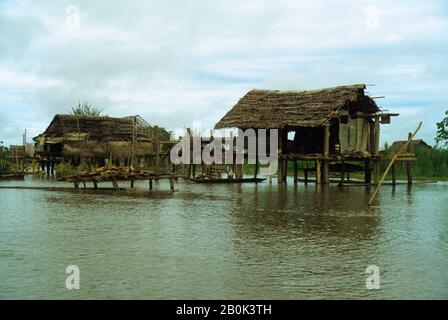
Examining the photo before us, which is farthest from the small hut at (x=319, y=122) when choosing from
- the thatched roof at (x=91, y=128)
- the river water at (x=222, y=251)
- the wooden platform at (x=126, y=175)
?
the river water at (x=222, y=251)

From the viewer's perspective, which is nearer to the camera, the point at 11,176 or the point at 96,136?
the point at 11,176

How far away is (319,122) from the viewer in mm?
24469

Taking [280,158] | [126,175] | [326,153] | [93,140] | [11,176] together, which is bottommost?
[11,176]

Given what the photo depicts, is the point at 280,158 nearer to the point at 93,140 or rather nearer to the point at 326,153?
the point at 326,153

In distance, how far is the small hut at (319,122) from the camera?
2511 cm

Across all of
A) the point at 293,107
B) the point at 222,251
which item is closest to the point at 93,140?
the point at 293,107

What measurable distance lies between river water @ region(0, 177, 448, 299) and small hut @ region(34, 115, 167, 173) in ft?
62.1

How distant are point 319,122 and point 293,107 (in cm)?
236

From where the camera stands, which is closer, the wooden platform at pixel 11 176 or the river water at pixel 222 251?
the river water at pixel 222 251

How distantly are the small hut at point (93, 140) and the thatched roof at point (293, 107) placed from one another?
22.8 feet

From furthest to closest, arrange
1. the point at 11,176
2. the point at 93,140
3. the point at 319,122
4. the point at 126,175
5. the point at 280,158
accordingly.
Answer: the point at 93,140
the point at 11,176
the point at 280,158
the point at 319,122
the point at 126,175

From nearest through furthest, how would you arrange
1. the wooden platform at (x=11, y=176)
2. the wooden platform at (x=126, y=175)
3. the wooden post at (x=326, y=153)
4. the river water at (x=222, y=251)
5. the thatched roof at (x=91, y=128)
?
1. the river water at (x=222, y=251)
2. the wooden platform at (x=126, y=175)
3. the wooden post at (x=326, y=153)
4. the wooden platform at (x=11, y=176)
5. the thatched roof at (x=91, y=128)

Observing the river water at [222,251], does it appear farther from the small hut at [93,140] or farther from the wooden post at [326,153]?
the small hut at [93,140]
